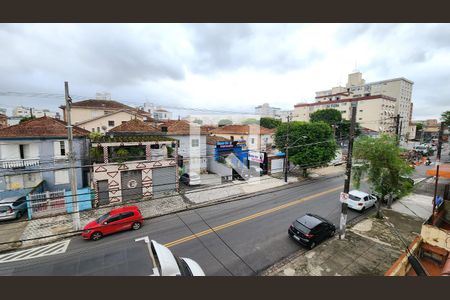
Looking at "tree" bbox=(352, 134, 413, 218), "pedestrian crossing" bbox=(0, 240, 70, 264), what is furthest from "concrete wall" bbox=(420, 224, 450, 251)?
"pedestrian crossing" bbox=(0, 240, 70, 264)

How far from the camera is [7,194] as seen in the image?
55.1 feet

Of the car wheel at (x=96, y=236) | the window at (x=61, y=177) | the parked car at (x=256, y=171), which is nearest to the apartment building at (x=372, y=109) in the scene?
the parked car at (x=256, y=171)

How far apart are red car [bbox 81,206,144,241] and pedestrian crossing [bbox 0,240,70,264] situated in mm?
1194

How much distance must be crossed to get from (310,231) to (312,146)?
14.4 metres

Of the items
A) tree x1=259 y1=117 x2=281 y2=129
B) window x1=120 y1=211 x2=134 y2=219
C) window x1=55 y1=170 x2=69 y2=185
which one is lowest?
window x1=120 y1=211 x2=134 y2=219

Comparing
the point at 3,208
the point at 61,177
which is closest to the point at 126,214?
the point at 3,208

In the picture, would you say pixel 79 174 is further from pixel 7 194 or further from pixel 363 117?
pixel 363 117

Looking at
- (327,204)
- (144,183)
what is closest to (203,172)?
(144,183)

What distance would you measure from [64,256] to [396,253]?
17600 millimetres

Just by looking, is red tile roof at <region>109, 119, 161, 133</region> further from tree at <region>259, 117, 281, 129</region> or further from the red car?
tree at <region>259, 117, 281, 129</region>

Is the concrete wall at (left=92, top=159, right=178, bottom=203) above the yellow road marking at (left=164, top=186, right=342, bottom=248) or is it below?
above

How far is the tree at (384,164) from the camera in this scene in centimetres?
1320

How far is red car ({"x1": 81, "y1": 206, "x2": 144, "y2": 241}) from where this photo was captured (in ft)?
39.7

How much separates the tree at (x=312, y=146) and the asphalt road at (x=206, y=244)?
6.87 m
